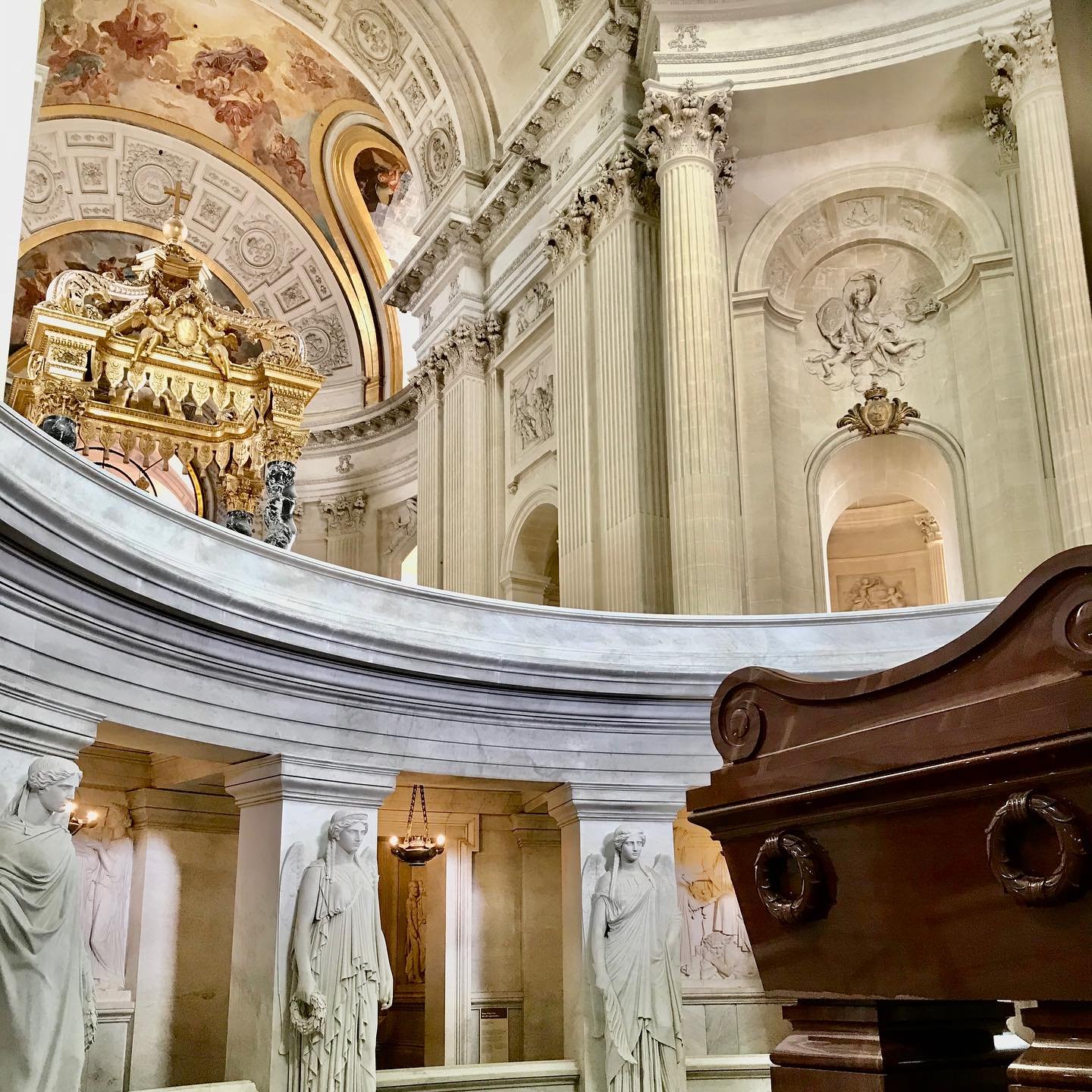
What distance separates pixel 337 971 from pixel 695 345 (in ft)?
26.2

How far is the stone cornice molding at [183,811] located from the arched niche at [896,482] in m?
6.94

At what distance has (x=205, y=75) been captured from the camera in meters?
25.1

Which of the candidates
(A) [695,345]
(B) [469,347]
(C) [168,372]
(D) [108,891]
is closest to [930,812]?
(D) [108,891]

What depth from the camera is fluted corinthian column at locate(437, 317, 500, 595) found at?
1898 cm

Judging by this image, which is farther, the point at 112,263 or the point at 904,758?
the point at 112,263

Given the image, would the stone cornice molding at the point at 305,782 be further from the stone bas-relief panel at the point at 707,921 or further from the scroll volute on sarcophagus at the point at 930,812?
the scroll volute on sarcophagus at the point at 930,812

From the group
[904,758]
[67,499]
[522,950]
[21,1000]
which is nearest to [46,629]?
[67,499]

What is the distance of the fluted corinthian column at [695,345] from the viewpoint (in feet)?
43.3

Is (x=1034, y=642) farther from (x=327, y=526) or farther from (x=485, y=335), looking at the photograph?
→ (x=327, y=526)

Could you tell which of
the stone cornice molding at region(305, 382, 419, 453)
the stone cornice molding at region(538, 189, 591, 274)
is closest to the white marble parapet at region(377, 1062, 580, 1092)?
the stone cornice molding at region(538, 189, 591, 274)

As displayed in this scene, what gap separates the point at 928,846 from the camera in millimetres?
1934

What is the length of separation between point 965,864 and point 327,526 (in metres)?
24.1

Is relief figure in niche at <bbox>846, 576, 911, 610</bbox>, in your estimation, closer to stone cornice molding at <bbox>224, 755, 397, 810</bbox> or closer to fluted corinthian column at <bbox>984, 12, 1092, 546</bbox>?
fluted corinthian column at <bbox>984, 12, 1092, 546</bbox>

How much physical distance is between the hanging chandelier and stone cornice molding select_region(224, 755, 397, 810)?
1192 millimetres
